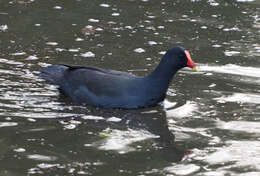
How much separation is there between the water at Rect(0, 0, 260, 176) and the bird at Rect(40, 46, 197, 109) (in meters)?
0.16

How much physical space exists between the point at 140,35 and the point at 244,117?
13.6ft

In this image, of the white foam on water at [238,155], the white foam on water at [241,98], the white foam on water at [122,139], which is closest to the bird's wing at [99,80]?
the white foam on water at [122,139]

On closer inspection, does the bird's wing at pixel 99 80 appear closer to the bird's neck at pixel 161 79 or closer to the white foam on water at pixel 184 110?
the bird's neck at pixel 161 79

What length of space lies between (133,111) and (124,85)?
0.37 meters

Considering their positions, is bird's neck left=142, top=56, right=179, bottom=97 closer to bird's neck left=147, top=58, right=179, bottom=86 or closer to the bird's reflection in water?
bird's neck left=147, top=58, right=179, bottom=86

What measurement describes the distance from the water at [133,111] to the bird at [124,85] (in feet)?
0.54

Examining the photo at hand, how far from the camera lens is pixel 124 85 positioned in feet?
26.6

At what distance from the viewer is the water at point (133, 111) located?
6.25m

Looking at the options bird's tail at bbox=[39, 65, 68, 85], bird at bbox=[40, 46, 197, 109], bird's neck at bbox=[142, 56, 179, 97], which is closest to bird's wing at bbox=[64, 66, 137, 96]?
bird at bbox=[40, 46, 197, 109]

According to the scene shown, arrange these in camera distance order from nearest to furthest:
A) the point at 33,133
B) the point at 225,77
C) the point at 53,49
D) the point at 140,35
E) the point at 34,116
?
the point at 33,133 → the point at 34,116 → the point at 225,77 → the point at 53,49 → the point at 140,35

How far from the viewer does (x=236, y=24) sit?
12.5m

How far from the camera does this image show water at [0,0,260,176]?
6.25 m

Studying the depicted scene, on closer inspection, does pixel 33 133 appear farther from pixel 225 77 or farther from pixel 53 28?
pixel 53 28

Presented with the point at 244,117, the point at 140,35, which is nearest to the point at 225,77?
the point at 244,117
